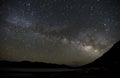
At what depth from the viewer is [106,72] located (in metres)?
12.9

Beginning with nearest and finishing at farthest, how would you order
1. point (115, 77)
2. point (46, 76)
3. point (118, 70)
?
point (115, 77), point (118, 70), point (46, 76)

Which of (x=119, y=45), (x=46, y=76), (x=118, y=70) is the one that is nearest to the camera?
(x=118, y=70)

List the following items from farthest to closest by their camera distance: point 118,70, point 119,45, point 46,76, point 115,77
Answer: point 119,45 < point 46,76 < point 118,70 < point 115,77

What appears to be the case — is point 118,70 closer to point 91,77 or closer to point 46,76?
point 91,77

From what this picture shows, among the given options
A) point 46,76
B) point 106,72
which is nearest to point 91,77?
point 106,72

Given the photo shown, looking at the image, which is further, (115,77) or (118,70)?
(118,70)

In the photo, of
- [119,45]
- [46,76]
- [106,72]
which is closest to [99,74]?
[106,72]

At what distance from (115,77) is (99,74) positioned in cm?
114

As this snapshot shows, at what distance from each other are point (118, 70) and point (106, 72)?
91 cm

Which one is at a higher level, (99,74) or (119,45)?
(119,45)

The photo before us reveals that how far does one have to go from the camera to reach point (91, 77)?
11609 millimetres

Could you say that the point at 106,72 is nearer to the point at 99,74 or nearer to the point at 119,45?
the point at 99,74

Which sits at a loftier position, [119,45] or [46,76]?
[119,45]

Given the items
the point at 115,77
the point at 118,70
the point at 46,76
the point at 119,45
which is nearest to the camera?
the point at 115,77
